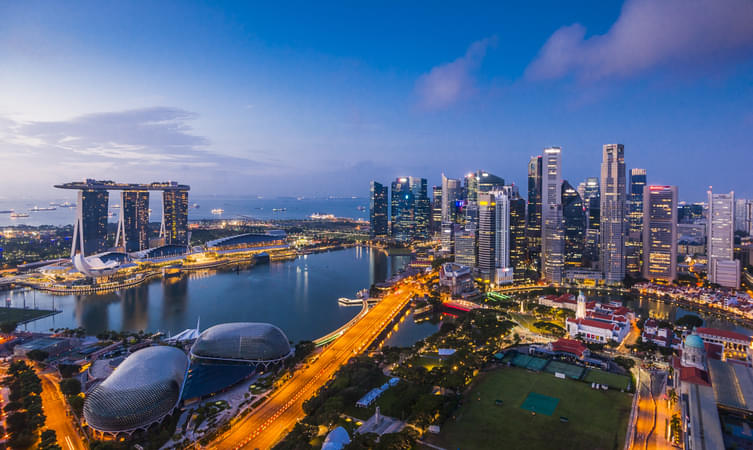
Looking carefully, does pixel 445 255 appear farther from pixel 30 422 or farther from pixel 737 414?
pixel 30 422

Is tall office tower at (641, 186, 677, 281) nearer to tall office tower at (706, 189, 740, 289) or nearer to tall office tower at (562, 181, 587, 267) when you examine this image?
tall office tower at (706, 189, 740, 289)

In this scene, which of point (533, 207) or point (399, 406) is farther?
point (533, 207)

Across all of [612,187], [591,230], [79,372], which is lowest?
[79,372]

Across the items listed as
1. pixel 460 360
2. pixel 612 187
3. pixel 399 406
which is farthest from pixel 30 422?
pixel 612 187

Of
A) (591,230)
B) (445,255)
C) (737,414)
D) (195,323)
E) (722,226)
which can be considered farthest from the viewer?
(445,255)

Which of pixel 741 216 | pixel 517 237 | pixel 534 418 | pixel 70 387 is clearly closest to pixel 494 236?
pixel 517 237

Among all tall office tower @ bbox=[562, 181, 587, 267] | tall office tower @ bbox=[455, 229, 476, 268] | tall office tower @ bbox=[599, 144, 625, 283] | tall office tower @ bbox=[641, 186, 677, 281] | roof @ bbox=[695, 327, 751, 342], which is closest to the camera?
roof @ bbox=[695, 327, 751, 342]

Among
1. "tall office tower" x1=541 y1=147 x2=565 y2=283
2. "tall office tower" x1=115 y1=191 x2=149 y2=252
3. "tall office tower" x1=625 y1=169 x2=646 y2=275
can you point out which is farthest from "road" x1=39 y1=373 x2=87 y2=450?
"tall office tower" x1=625 y1=169 x2=646 y2=275
